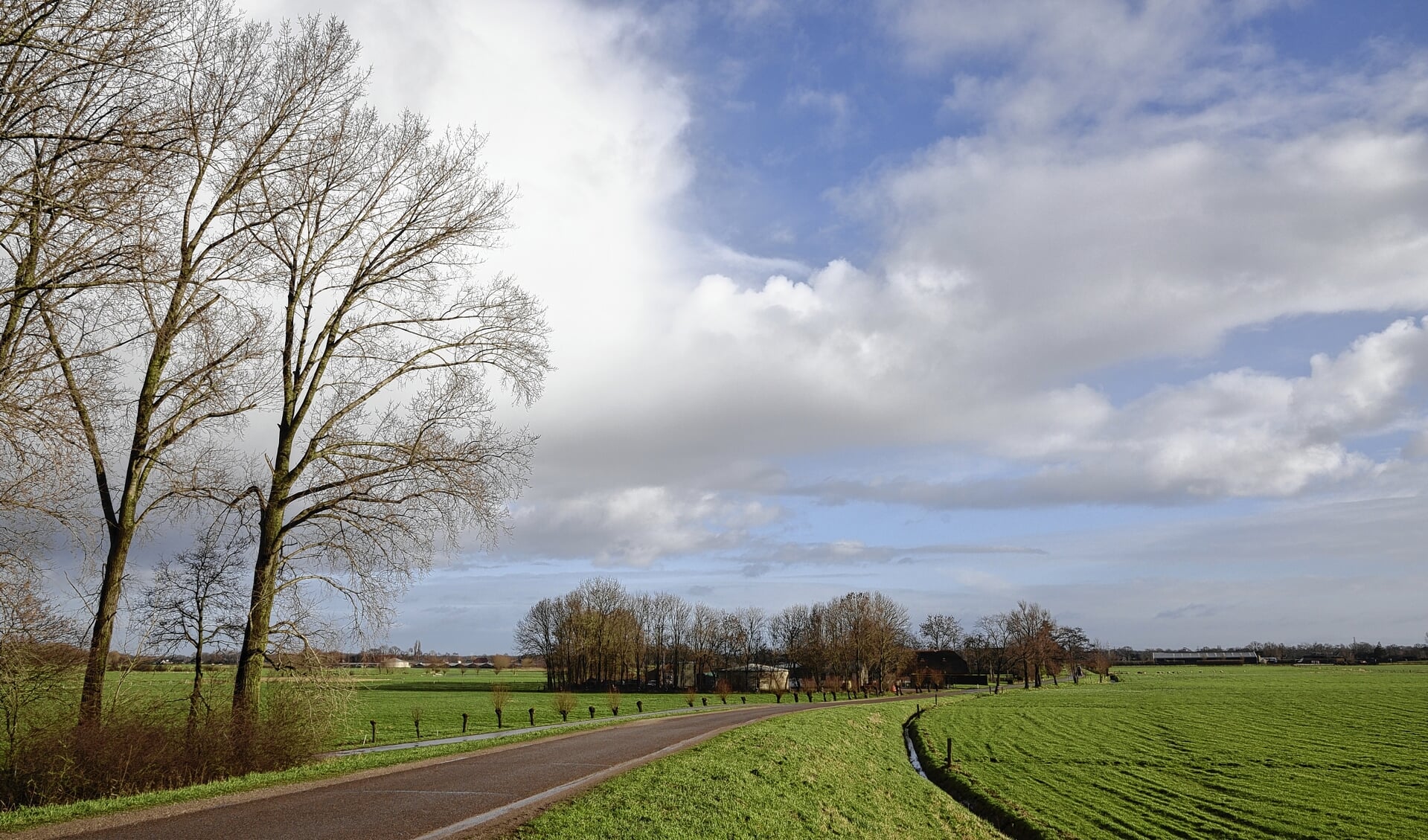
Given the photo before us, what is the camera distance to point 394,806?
1305 cm

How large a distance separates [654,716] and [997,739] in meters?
17.1

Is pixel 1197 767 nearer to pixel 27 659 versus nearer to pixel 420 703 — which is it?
pixel 27 659

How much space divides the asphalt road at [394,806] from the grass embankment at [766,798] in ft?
2.85

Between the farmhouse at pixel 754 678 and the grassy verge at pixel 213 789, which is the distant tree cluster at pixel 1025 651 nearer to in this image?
the farmhouse at pixel 754 678

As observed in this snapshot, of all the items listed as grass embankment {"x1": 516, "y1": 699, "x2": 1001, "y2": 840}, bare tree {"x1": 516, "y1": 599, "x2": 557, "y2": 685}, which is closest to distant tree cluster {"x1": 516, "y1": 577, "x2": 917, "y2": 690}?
bare tree {"x1": 516, "y1": 599, "x2": 557, "y2": 685}

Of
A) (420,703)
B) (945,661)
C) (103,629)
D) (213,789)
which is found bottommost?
(945,661)

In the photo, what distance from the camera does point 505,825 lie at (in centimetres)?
1172

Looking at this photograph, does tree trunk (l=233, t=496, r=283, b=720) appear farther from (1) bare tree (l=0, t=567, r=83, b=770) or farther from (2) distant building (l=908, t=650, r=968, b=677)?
(2) distant building (l=908, t=650, r=968, b=677)

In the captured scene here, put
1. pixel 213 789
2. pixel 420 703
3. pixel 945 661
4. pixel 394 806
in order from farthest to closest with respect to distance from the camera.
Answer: pixel 945 661 → pixel 420 703 → pixel 213 789 → pixel 394 806

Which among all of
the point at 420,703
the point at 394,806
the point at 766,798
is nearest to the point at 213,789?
the point at 394,806

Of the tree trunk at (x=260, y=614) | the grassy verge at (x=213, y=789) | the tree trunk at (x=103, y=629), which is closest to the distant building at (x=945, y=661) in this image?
the grassy verge at (x=213, y=789)

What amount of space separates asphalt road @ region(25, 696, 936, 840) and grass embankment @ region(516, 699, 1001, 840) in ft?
2.85

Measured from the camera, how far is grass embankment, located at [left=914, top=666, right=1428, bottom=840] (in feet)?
76.7

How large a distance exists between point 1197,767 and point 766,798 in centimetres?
2517
